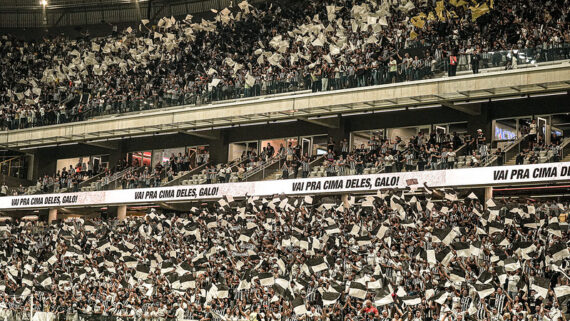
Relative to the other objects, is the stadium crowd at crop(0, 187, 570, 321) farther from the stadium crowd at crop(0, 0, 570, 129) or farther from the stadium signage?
the stadium crowd at crop(0, 0, 570, 129)

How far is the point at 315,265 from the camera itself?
24766 millimetres

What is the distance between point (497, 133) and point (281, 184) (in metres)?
9.79

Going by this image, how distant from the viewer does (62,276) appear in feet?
102

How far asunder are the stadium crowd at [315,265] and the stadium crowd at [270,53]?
641 cm

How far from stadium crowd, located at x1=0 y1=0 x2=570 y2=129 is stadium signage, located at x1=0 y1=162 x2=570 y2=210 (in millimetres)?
4243

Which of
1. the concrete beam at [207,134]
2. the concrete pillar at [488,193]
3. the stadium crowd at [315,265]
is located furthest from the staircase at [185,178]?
the concrete pillar at [488,193]

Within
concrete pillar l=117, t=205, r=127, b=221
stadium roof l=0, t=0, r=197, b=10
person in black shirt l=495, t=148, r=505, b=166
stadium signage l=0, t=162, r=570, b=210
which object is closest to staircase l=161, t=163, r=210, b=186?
stadium signage l=0, t=162, r=570, b=210

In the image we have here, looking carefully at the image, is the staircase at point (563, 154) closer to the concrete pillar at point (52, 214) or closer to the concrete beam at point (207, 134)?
the concrete beam at point (207, 134)

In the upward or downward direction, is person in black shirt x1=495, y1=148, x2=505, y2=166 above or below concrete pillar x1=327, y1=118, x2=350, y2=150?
below

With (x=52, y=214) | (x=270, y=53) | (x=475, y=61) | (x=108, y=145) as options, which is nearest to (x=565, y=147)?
(x=475, y=61)

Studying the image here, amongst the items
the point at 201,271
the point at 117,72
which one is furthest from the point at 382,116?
the point at 117,72

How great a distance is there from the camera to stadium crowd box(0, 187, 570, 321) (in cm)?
2161

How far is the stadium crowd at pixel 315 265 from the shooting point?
21.6 m

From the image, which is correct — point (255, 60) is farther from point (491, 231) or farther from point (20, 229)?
point (491, 231)
